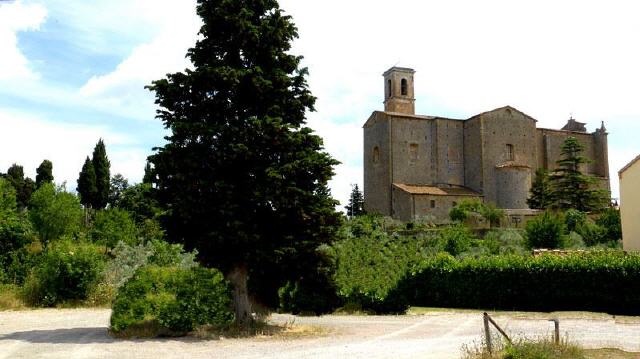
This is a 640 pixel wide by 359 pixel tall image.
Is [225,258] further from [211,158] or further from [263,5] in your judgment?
[263,5]

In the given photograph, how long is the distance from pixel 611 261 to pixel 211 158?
49.2ft

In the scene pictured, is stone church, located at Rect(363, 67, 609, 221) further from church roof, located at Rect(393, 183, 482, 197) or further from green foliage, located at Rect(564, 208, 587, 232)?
green foliage, located at Rect(564, 208, 587, 232)

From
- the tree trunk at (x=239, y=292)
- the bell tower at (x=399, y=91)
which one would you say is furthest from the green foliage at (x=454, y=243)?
the bell tower at (x=399, y=91)

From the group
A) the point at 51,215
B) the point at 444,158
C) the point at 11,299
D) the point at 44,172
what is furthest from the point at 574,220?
the point at 44,172

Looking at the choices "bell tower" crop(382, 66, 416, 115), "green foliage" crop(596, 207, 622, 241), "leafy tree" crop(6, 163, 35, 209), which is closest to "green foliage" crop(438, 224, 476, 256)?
"green foliage" crop(596, 207, 622, 241)

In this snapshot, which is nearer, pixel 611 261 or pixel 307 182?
pixel 307 182

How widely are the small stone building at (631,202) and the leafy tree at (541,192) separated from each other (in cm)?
2930

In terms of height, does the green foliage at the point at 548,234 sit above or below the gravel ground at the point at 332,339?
above

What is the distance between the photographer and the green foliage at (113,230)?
36.2 metres

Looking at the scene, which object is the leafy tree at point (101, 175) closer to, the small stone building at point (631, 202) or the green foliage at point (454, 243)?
the green foliage at point (454, 243)

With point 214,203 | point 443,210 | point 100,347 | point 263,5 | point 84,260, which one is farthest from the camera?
point 443,210

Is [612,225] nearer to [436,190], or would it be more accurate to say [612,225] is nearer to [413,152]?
[436,190]

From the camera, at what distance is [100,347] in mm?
12289

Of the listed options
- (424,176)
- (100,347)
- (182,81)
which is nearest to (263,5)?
(182,81)
